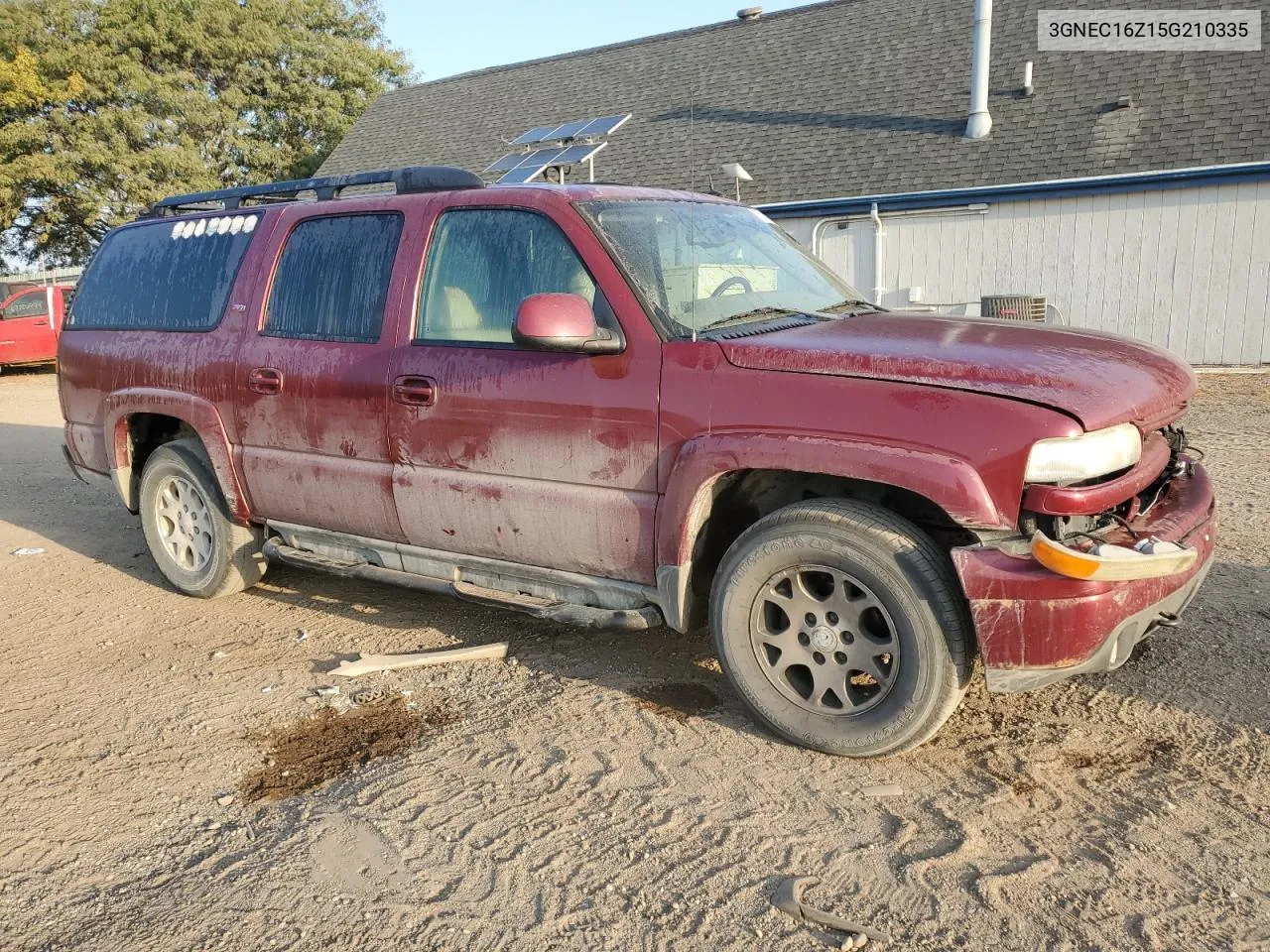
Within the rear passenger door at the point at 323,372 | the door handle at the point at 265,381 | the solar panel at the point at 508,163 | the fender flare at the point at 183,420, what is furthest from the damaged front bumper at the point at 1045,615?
the solar panel at the point at 508,163

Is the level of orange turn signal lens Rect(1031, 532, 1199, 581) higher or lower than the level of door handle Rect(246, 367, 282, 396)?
lower

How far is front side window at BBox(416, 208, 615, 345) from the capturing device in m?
3.90

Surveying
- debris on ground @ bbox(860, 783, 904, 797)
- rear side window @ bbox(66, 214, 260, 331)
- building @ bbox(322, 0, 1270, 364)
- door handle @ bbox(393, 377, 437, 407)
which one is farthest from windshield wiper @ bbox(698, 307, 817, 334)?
building @ bbox(322, 0, 1270, 364)

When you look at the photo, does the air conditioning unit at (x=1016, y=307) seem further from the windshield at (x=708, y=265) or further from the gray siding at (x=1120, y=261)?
the windshield at (x=708, y=265)

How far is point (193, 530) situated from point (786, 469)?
3580 mm

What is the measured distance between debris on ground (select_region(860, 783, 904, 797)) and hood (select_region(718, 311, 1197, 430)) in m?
1.27

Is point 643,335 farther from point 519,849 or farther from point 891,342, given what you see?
point 519,849

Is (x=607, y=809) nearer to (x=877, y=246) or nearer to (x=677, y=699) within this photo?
(x=677, y=699)

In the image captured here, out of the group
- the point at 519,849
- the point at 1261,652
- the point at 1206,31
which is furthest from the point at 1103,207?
the point at 519,849

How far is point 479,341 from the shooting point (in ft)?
13.2

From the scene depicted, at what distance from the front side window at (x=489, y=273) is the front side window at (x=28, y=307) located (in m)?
17.0

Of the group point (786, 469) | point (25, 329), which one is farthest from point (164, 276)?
point (25, 329)

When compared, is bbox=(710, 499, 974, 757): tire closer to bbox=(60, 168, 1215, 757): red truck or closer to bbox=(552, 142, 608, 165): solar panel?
bbox=(60, 168, 1215, 757): red truck

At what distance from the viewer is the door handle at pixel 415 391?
411 centimetres
